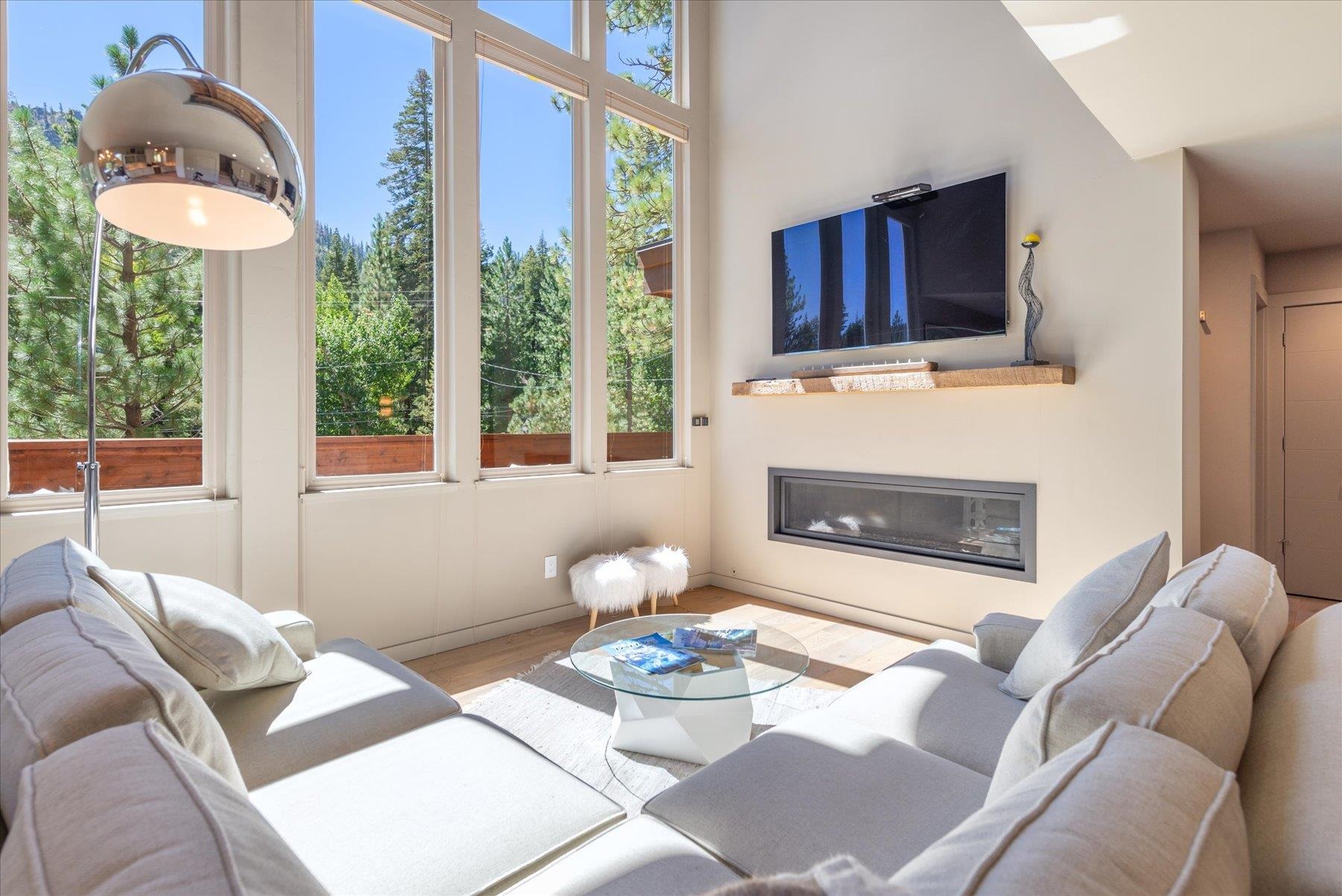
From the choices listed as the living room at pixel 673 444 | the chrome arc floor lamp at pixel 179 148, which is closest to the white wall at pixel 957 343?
the living room at pixel 673 444

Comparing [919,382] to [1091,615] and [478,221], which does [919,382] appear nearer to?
[1091,615]

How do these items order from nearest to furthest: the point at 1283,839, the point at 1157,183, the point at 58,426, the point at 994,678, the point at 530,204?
the point at 1283,839
the point at 994,678
the point at 58,426
the point at 1157,183
the point at 530,204

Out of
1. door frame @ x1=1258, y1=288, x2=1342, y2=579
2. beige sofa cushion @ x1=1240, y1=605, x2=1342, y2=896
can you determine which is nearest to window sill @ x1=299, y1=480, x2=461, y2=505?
beige sofa cushion @ x1=1240, y1=605, x2=1342, y2=896

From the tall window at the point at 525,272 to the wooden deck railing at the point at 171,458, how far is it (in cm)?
2

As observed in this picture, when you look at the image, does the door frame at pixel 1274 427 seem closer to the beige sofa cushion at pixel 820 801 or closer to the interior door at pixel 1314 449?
the interior door at pixel 1314 449

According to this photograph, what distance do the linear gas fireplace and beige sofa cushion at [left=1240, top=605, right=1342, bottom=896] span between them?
236cm

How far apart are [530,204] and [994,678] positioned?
10.8 feet

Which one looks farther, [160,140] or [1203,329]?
[1203,329]

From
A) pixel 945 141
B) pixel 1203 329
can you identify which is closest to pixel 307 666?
pixel 945 141

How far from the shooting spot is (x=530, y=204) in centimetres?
393

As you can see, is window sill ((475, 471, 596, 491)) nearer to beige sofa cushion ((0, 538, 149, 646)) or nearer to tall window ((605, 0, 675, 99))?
beige sofa cushion ((0, 538, 149, 646))

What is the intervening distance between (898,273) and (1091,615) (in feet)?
8.17

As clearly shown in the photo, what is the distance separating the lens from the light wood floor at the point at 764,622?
311 cm

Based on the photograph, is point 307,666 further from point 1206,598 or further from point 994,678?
point 1206,598
